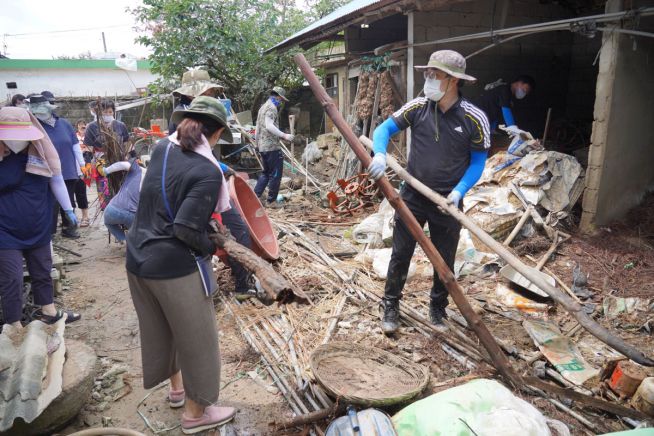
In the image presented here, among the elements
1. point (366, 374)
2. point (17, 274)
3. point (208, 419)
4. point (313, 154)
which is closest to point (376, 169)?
point (366, 374)

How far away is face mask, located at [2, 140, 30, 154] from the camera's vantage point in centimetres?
316

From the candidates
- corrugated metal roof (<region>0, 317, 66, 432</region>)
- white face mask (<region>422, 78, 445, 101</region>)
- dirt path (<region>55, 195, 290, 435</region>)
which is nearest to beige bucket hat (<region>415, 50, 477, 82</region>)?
white face mask (<region>422, 78, 445, 101</region>)

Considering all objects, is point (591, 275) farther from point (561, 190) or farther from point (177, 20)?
point (177, 20)

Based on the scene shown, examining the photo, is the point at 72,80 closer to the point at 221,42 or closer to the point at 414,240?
the point at 221,42

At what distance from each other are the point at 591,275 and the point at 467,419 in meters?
3.47

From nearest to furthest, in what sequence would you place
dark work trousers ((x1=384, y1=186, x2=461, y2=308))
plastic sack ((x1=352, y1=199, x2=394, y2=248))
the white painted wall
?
dark work trousers ((x1=384, y1=186, x2=461, y2=308)) < plastic sack ((x1=352, y1=199, x2=394, y2=248)) < the white painted wall

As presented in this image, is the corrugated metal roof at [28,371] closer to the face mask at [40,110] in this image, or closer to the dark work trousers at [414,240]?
the dark work trousers at [414,240]

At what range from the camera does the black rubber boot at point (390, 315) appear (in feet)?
12.0

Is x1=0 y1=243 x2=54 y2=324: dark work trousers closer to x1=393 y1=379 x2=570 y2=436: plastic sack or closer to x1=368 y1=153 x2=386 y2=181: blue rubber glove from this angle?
x1=368 y1=153 x2=386 y2=181: blue rubber glove

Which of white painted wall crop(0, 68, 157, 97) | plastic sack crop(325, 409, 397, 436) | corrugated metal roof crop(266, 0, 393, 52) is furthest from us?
white painted wall crop(0, 68, 157, 97)

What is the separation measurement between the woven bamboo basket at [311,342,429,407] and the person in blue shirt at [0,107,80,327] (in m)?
2.39

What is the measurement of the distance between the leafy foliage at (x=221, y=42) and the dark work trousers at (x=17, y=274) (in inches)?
398

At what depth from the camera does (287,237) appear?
6.18m

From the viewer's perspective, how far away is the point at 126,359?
11.7 feet
